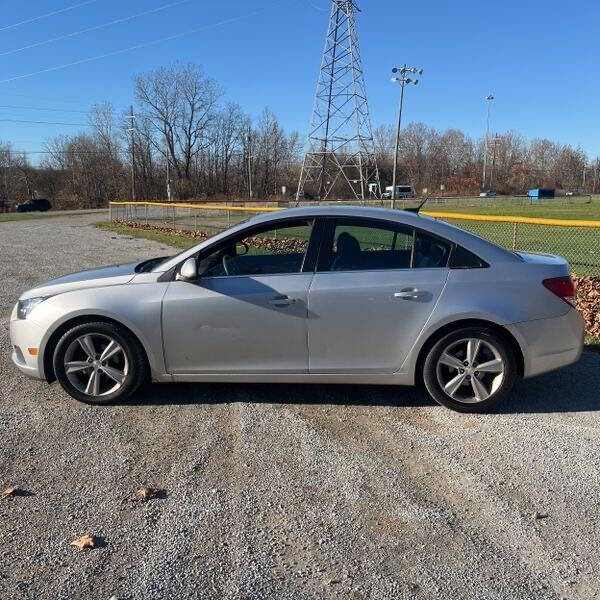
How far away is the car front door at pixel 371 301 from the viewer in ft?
13.9

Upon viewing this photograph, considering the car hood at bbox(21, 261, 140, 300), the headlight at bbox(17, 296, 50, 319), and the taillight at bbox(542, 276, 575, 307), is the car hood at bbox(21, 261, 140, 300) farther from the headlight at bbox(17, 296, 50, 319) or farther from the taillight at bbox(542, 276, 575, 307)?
the taillight at bbox(542, 276, 575, 307)

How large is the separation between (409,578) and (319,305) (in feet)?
6.99

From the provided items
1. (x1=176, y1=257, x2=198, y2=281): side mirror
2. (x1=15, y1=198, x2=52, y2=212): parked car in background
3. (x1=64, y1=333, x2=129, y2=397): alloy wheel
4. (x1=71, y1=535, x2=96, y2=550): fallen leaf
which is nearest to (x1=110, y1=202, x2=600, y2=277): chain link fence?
(x1=176, y1=257, x2=198, y2=281): side mirror

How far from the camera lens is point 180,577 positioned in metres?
2.54

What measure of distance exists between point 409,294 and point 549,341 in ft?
3.70

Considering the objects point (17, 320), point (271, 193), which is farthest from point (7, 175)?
point (17, 320)

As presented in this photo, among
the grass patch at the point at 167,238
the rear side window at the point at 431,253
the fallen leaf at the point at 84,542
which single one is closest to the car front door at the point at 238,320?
the rear side window at the point at 431,253

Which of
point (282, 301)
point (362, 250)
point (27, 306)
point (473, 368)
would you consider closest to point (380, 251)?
point (362, 250)

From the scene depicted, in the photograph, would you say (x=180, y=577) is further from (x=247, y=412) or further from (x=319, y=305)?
(x=319, y=305)

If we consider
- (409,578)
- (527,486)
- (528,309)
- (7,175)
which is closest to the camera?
(409,578)

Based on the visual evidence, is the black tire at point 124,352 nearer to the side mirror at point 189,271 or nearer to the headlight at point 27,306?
the headlight at point 27,306

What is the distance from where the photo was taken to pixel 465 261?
14.2 ft

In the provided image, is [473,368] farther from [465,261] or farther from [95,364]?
[95,364]

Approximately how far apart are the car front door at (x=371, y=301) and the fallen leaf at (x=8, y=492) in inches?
84.0
